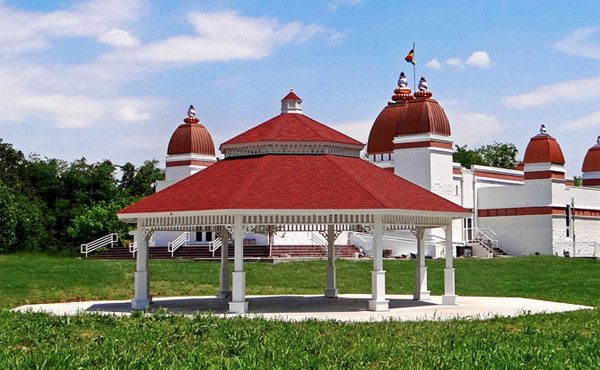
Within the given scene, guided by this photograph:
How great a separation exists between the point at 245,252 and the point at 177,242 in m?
7.37

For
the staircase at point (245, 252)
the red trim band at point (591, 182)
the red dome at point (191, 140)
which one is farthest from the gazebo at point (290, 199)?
the red trim band at point (591, 182)

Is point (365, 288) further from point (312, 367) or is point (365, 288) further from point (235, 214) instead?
point (312, 367)

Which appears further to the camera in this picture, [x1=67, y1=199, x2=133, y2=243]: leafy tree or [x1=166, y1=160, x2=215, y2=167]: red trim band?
[x1=67, y1=199, x2=133, y2=243]: leafy tree

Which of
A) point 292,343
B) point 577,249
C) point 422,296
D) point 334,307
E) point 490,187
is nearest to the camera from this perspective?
point 292,343

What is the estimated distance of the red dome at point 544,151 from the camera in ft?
212

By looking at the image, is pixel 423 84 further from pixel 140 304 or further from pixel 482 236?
pixel 140 304

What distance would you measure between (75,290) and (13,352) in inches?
768

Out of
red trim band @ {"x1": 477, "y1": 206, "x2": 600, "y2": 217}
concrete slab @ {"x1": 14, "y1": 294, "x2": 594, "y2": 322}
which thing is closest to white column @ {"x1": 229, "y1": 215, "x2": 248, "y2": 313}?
concrete slab @ {"x1": 14, "y1": 294, "x2": 594, "y2": 322}

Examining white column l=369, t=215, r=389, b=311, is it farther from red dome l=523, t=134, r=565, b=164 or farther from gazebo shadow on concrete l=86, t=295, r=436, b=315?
red dome l=523, t=134, r=565, b=164

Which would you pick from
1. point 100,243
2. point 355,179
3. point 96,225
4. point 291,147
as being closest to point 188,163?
point 96,225

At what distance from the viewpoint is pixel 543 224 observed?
6462 centimetres

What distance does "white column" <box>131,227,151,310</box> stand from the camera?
25922 millimetres

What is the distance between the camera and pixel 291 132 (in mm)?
27938

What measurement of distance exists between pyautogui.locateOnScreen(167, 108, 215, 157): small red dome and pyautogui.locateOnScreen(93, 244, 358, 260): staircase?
34.6 feet
